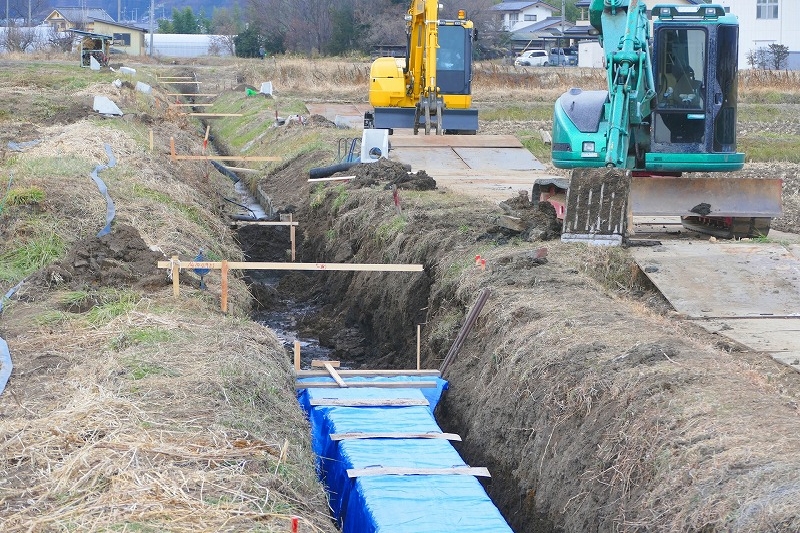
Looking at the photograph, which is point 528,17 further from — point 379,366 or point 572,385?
point 572,385

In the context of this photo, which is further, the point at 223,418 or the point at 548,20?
the point at 548,20

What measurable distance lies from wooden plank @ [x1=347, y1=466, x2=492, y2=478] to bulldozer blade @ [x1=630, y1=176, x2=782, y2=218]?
20.2ft

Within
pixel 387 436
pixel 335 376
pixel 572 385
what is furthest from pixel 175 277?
pixel 572 385

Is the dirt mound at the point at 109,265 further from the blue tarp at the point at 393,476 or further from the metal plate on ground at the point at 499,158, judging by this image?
the metal plate on ground at the point at 499,158

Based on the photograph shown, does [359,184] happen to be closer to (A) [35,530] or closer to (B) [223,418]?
(B) [223,418]

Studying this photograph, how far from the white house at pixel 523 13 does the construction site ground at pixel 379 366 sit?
94084mm

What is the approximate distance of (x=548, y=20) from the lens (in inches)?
4038

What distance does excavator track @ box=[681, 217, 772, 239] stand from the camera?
1355 centimetres

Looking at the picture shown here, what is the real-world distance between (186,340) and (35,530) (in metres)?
3.78

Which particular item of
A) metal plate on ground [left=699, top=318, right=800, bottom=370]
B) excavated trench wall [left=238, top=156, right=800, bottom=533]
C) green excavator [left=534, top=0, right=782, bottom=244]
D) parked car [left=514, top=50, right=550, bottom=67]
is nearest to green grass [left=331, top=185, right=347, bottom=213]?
excavated trench wall [left=238, top=156, right=800, bottom=533]

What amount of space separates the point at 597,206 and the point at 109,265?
5.64 m

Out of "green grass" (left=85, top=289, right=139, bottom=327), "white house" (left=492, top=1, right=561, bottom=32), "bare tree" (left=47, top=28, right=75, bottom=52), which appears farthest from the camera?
"white house" (left=492, top=1, right=561, bottom=32)

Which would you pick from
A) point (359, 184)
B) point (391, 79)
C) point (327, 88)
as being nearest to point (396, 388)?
point (359, 184)

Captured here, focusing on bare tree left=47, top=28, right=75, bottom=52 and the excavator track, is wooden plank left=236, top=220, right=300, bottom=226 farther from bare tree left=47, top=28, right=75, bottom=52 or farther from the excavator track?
bare tree left=47, top=28, right=75, bottom=52
